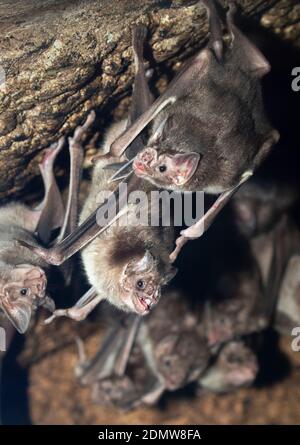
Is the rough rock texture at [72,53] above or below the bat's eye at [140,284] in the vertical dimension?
above

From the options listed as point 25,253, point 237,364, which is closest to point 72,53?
point 25,253

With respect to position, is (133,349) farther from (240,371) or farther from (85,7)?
(85,7)

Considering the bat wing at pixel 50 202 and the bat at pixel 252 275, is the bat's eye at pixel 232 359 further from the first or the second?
the bat wing at pixel 50 202

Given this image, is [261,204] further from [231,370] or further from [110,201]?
[110,201]

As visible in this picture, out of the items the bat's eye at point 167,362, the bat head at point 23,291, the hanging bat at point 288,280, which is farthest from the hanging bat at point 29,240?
the hanging bat at point 288,280

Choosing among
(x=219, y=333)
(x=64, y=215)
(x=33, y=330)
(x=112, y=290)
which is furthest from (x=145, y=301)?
(x=219, y=333)

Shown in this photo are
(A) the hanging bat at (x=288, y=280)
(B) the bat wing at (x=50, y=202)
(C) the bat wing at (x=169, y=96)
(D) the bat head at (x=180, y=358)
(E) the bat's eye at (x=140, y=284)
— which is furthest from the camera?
(A) the hanging bat at (x=288, y=280)
